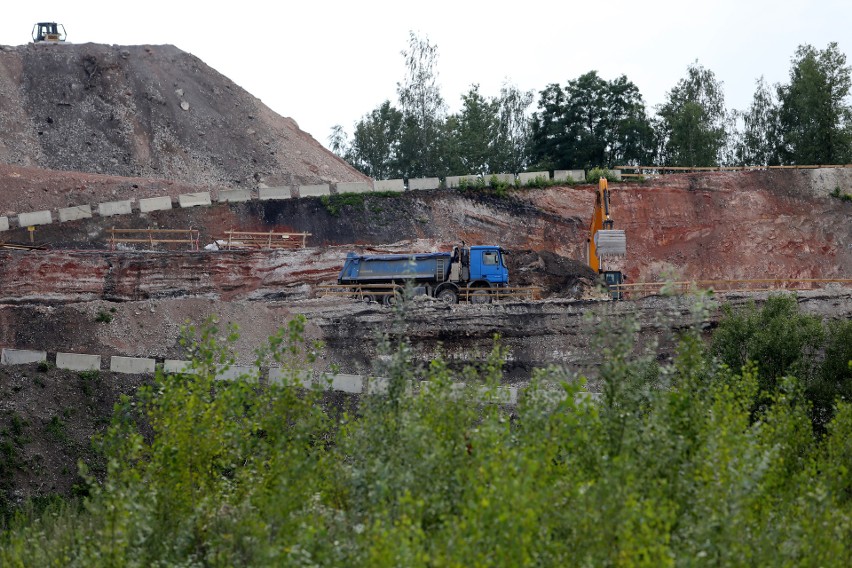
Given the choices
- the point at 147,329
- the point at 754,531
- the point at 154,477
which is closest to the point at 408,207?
the point at 147,329

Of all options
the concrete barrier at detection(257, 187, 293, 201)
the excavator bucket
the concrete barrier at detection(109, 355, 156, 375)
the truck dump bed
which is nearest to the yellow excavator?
the excavator bucket

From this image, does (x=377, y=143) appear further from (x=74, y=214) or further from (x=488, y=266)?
(x=488, y=266)

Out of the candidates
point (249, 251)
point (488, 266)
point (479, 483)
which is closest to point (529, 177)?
point (249, 251)

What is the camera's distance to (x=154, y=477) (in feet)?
79.8

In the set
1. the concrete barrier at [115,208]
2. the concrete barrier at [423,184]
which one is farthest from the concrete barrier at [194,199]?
the concrete barrier at [423,184]

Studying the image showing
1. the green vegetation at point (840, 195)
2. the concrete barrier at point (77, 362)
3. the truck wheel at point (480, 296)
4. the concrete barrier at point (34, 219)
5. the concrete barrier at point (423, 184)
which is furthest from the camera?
the green vegetation at point (840, 195)

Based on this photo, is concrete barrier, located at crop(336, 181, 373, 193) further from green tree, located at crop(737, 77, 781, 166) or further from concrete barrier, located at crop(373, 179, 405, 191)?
green tree, located at crop(737, 77, 781, 166)

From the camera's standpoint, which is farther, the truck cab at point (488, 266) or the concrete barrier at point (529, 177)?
the concrete barrier at point (529, 177)

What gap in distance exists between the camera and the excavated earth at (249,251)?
37469mm

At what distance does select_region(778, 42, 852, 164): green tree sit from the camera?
64.0 metres

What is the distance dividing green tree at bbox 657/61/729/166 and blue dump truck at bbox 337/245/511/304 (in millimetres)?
28470

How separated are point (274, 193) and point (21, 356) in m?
20.8

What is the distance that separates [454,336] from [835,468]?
677 inches

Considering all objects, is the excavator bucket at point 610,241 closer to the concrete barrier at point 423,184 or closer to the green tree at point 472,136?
the concrete barrier at point 423,184
